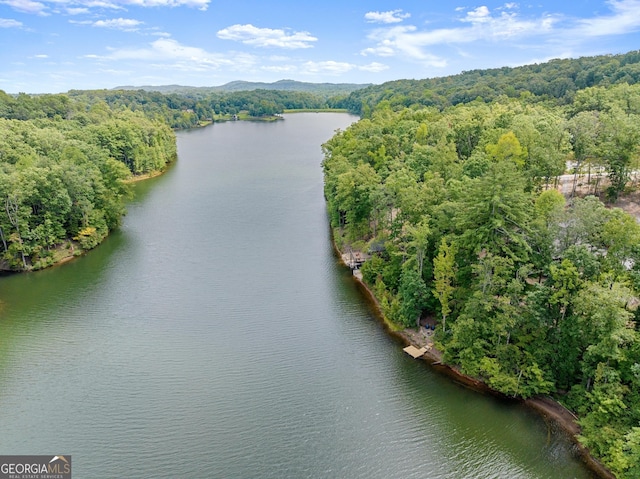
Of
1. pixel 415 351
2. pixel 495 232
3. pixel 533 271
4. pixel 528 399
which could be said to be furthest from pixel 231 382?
pixel 533 271

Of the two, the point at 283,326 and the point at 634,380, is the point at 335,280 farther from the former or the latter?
the point at 634,380

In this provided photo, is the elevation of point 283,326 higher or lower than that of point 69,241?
lower

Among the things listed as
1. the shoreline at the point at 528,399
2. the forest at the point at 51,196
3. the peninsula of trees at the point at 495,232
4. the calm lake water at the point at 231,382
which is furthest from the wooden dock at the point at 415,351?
the forest at the point at 51,196

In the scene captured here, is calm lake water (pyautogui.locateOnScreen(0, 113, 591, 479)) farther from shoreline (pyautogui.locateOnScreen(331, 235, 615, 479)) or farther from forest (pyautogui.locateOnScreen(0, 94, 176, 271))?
forest (pyautogui.locateOnScreen(0, 94, 176, 271))

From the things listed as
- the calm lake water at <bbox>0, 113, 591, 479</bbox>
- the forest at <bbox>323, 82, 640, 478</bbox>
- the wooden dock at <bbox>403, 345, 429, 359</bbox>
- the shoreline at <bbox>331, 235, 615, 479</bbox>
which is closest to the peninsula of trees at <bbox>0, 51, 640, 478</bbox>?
the forest at <bbox>323, 82, 640, 478</bbox>

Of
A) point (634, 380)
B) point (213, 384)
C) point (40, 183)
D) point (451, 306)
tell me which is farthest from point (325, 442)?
point (40, 183)

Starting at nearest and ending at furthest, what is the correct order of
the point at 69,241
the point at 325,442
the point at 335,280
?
the point at 325,442, the point at 335,280, the point at 69,241
